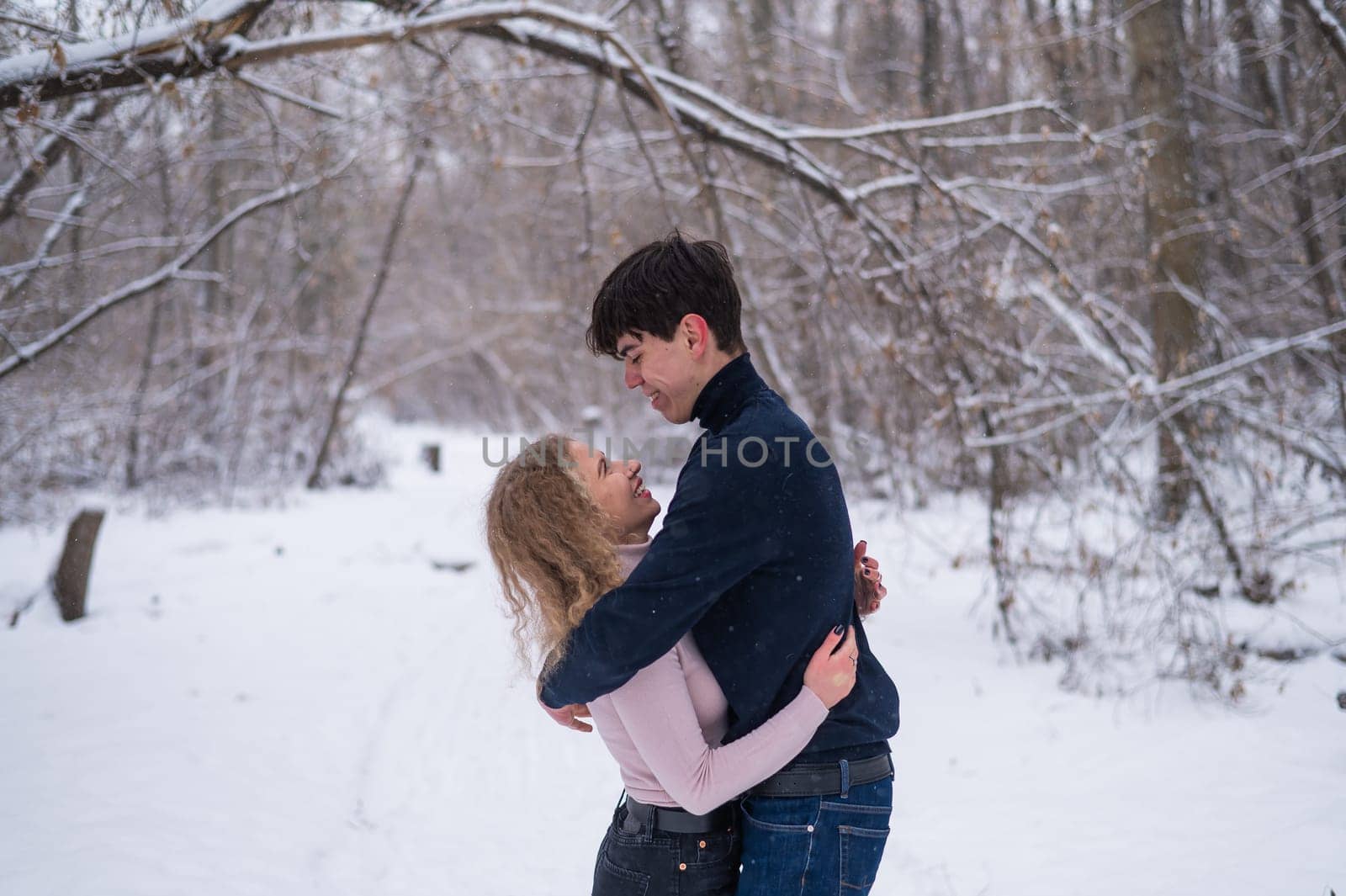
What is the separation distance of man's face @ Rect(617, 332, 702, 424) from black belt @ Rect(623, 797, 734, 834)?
75cm

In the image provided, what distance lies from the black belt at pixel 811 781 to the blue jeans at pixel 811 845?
11mm

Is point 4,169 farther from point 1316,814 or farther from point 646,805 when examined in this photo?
point 1316,814

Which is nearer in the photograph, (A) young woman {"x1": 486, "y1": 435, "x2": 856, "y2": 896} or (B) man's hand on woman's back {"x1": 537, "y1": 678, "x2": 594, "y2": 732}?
(A) young woman {"x1": 486, "y1": 435, "x2": 856, "y2": 896}

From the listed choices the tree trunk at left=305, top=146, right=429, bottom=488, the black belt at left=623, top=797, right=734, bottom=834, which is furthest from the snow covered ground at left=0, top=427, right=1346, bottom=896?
the tree trunk at left=305, top=146, right=429, bottom=488

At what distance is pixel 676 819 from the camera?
68.2 inches

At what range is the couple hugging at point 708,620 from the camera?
1.59 m

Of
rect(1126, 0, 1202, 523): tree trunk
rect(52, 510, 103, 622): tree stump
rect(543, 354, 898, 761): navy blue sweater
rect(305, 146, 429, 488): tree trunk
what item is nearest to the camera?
rect(543, 354, 898, 761): navy blue sweater

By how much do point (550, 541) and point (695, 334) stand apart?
0.49 m

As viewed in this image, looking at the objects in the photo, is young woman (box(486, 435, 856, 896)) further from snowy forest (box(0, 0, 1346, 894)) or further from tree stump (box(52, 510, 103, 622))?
tree stump (box(52, 510, 103, 622))

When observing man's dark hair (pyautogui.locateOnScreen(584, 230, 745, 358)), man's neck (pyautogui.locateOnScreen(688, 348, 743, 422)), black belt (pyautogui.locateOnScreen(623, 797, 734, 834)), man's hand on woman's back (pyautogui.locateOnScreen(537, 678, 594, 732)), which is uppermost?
man's dark hair (pyautogui.locateOnScreen(584, 230, 745, 358))

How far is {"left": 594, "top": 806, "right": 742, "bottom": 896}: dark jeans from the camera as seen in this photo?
173cm

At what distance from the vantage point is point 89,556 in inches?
280

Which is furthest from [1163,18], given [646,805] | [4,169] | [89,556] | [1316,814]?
[4,169]

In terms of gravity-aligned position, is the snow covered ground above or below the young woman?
below
